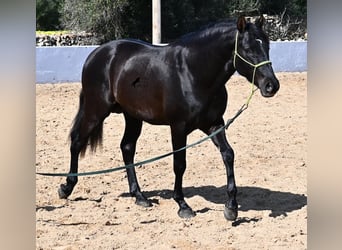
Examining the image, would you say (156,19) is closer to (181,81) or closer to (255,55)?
(181,81)

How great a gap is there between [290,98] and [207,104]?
3.97 metres

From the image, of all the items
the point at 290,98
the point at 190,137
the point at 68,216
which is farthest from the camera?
the point at 290,98

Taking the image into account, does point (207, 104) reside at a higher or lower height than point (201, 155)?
higher

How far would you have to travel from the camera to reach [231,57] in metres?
4.48

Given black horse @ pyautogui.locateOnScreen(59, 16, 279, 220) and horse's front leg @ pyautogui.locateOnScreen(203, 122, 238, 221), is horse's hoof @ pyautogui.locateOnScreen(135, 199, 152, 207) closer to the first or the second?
black horse @ pyautogui.locateOnScreen(59, 16, 279, 220)

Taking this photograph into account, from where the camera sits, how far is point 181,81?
15.3 ft

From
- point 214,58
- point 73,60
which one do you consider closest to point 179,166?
point 214,58

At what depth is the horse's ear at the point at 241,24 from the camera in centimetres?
427

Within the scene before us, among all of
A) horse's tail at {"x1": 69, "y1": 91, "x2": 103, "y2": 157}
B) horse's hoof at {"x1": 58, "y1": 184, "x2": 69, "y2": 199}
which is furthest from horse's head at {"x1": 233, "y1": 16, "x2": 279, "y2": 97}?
horse's hoof at {"x1": 58, "y1": 184, "x2": 69, "y2": 199}

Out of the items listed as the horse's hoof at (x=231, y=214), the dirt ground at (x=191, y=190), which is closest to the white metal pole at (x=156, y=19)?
the dirt ground at (x=191, y=190)

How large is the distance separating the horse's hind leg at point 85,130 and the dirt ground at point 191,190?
0.16m

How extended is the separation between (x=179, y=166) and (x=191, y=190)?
86 cm
